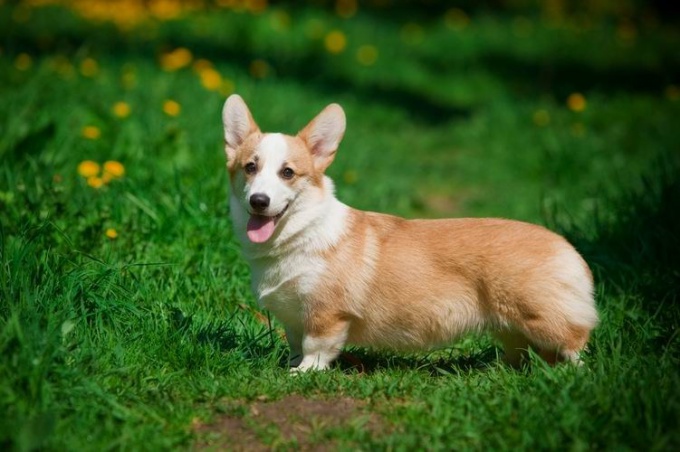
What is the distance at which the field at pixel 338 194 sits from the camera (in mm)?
2840

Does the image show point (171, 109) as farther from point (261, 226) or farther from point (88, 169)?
point (261, 226)

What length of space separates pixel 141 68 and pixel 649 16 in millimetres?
8779

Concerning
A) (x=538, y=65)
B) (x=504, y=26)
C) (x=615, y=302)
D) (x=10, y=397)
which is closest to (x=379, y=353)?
(x=615, y=302)

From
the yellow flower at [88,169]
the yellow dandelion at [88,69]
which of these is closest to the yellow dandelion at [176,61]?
the yellow dandelion at [88,69]

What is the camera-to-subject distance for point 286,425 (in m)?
2.90

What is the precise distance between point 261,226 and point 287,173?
25cm

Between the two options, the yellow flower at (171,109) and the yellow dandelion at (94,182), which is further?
the yellow flower at (171,109)

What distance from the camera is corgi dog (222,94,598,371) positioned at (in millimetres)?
3270

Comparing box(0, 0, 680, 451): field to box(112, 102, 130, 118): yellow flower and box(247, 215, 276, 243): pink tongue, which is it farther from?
box(247, 215, 276, 243): pink tongue

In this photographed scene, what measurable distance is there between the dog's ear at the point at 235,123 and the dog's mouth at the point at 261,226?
378mm

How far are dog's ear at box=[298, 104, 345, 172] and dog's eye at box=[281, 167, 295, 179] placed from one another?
0.56 feet

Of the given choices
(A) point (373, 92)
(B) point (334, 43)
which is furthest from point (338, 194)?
(B) point (334, 43)

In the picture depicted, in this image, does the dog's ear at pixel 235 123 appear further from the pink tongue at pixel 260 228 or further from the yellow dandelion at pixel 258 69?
the yellow dandelion at pixel 258 69

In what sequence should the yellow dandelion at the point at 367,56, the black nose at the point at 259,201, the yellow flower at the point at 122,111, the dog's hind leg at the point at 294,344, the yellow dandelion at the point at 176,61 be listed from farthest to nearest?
1. the yellow dandelion at the point at 367,56
2. the yellow dandelion at the point at 176,61
3. the yellow flower at the point at 122,111
4. the dog's hind leg at the point at 294,344
5. the black nose at the point at 259,201
